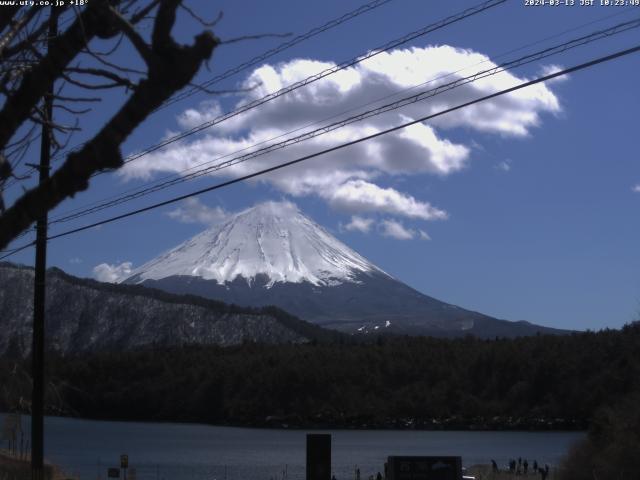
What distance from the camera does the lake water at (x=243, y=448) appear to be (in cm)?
5550

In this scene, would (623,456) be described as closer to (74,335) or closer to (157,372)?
(157,372)

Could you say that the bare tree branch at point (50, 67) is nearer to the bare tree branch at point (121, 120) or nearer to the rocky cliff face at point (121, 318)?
the bare tree branch at point (121, 120)

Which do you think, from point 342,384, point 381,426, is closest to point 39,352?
point 381,426

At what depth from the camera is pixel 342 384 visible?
405 feet

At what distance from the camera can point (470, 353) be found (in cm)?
12488

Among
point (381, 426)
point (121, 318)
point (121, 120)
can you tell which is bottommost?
point (381, 426)

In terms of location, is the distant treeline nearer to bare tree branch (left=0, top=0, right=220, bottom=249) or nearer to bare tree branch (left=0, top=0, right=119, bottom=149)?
→ bare tree branch (left=0, top=0, right=119, bottom=149)

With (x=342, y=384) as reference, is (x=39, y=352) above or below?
above

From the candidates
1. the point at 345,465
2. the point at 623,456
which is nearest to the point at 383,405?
the point at 345,465

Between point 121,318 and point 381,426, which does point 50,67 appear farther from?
point 121,318

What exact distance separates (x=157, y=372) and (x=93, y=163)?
127543 mm

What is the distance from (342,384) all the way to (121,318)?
266 ft

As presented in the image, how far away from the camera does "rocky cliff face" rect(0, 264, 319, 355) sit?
184 metres

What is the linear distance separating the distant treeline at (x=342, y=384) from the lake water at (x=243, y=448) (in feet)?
16.8
